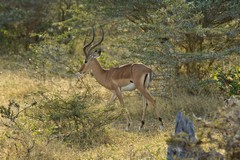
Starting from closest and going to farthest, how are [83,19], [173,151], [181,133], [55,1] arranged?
[181,133], [173,151], [83,19], [55,1]

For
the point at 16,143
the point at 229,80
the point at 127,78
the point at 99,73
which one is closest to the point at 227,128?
the point at 16,143

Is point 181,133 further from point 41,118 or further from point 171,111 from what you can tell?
point 171,111

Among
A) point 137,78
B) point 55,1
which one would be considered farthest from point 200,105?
point 55,1

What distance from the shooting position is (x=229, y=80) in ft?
28.1

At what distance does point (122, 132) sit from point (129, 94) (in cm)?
295

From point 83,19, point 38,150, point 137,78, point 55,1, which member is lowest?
point 38,150

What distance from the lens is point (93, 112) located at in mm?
7395

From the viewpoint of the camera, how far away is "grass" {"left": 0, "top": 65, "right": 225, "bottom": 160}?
6.13m

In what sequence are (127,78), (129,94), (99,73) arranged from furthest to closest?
(129,94), (99,73), (127,78)

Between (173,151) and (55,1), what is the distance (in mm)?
14137

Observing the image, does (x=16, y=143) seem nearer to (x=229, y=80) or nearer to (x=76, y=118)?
(x=76, y=118)

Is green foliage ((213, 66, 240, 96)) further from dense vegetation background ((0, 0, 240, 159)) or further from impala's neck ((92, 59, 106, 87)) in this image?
impala's neck ((92, 59, 106, 87))

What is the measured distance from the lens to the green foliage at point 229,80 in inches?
324

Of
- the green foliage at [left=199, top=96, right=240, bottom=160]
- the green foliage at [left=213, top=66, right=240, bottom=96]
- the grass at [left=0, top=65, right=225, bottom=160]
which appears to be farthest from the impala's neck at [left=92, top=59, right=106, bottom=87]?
the green foliage at [left=199, top=96, right=240, bottom=160]
